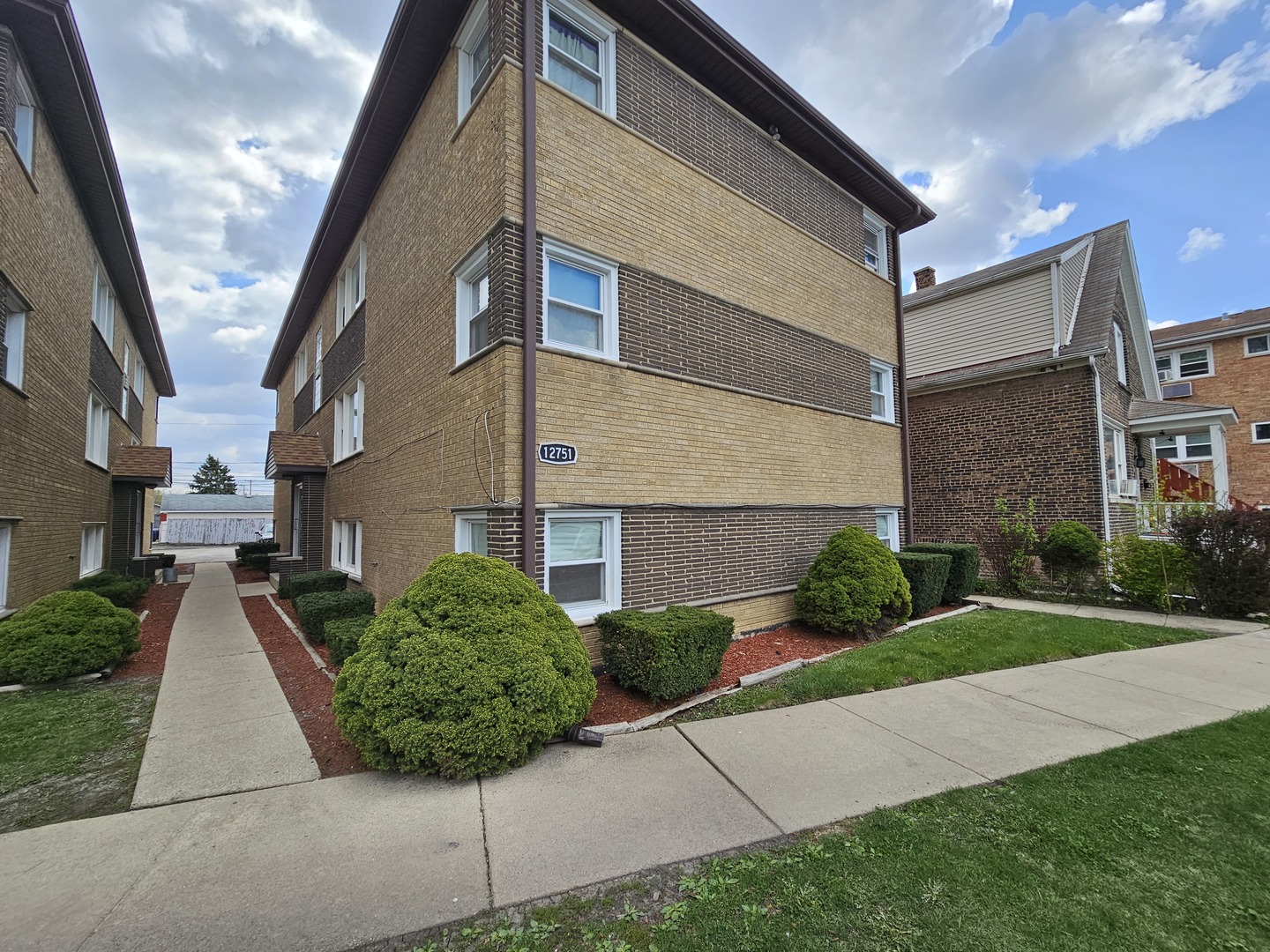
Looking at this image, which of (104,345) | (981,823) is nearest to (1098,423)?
(981,823)

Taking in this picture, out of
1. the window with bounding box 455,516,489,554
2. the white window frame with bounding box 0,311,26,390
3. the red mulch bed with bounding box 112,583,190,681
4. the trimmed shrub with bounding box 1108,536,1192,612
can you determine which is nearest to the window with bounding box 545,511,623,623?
the window with bounding box 455,516,489,554

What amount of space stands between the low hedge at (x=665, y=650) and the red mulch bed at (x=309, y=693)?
241cm

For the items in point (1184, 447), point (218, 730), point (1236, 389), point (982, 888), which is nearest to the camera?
point (982, 888)

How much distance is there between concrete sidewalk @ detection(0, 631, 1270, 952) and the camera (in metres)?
2.62

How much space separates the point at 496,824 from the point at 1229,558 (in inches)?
465

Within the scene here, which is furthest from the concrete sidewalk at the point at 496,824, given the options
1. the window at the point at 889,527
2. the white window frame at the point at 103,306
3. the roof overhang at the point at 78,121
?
the white window frame at the point at 103,306

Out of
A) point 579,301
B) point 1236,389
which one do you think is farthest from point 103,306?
point 1236,389

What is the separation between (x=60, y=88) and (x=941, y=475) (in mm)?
18402

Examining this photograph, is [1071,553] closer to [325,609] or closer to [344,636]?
→ [344,636]

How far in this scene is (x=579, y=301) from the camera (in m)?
6.77

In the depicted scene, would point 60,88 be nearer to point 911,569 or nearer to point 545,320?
point 545,320

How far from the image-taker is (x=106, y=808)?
3.58 meters

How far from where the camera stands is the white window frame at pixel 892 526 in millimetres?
11328

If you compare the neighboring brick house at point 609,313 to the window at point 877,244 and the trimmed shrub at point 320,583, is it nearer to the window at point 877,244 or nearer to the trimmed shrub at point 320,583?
the trimmed shrub at point 320,583
